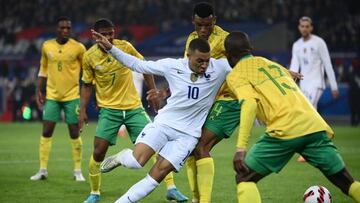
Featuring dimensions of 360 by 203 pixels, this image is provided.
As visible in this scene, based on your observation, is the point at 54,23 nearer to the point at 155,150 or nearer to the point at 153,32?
the point at 153,32

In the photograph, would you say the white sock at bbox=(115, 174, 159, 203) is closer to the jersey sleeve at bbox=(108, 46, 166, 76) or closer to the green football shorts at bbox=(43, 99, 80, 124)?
the jersey sleeve at bbox=(108, 46, 166, 76)

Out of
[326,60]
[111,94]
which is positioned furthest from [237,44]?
[326,60]

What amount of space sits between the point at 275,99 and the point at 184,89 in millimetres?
1527

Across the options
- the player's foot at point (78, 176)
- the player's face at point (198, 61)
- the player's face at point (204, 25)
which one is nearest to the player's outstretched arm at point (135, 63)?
the player's face at point (198, 61)

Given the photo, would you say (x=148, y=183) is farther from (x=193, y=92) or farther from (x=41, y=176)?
(x=41, y=176)

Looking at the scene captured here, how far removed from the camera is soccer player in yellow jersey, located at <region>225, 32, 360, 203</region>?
7.61 meters

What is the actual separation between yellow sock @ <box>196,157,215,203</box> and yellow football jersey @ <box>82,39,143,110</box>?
1.97 meters

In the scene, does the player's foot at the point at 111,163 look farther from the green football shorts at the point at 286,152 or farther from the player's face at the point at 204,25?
the green football shorts at the point at 286,152

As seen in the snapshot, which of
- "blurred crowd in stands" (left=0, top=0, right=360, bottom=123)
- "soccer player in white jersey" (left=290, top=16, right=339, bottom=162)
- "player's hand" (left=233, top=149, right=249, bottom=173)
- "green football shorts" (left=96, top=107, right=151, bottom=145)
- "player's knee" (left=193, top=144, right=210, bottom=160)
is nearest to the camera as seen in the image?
"player's hand" (left=233, top=149, right=249, bottom=173)

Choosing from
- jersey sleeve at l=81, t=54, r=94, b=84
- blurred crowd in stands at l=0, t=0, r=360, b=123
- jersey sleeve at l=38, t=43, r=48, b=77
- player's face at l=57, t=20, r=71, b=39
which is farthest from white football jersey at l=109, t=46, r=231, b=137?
blurred crowd in stands at l=0, t=0, r=360, b=123

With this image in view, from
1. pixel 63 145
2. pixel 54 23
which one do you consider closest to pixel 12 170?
pixel 63 145

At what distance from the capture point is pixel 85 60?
35.4ft

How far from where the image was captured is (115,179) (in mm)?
12656

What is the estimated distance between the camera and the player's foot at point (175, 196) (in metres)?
10.4
